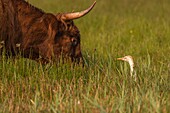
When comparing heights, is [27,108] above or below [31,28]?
below

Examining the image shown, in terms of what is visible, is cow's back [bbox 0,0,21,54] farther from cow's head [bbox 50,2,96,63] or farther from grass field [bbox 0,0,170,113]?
cow's head [bbox 50,2,96,63]

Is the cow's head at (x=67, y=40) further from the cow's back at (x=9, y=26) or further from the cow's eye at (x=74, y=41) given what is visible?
the cow's back at (x=9, y=26)

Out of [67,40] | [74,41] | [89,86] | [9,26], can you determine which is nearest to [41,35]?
[67,40]

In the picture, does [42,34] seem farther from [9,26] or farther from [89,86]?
[89,86]

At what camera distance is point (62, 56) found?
774 cm

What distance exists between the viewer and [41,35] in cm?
770

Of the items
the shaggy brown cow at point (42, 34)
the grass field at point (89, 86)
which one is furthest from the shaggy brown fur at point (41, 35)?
the grass field at point (89, 86)

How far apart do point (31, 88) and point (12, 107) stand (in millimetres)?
1022

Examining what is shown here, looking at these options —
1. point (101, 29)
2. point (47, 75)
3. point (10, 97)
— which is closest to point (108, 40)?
point (101, 29)

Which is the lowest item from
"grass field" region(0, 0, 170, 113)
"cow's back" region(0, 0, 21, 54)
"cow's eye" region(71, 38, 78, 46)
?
"grass field" region(0, 0, 170, 113)

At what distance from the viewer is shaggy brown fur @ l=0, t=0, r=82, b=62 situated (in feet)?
24.5

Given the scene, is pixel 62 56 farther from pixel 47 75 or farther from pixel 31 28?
pixel 47 75

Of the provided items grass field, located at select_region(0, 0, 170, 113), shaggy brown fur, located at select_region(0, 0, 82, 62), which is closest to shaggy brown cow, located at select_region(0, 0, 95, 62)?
shaggy brown fur, located at select_region(0, 0, 82, 62)

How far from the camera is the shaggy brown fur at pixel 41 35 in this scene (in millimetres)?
7477
